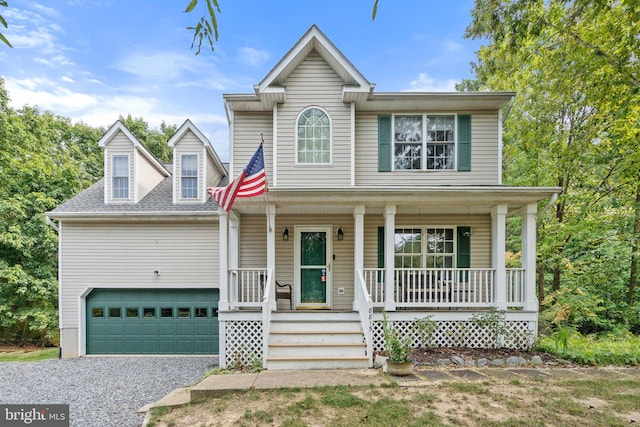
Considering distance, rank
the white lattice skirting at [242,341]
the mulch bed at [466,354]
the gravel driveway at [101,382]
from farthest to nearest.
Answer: the white lattice skirting at [242,341] < the mulch bed at [466,354] < the gravel driveway at [101,382]

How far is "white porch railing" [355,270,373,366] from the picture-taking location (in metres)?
5.94

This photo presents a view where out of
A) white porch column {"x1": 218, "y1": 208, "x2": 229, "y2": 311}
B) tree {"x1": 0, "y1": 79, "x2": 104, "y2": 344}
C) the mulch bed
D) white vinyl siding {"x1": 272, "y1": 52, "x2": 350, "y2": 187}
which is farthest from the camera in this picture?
tree {"x1": 0, "y1": 79, "x2": 104, "y2": 344}

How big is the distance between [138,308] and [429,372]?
26.6ft

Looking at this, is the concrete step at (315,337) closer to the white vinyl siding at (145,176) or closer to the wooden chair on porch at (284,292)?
the wooden chair on porch at (284,292)

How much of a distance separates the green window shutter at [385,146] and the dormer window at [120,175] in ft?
25.1

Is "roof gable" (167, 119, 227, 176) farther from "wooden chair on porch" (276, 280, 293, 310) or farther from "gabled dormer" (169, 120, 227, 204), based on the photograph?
"wooden chair on porch" (276, 280, 293, 310)

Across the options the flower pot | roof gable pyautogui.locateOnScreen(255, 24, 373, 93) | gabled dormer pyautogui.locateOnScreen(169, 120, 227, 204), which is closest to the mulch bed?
the flower pot

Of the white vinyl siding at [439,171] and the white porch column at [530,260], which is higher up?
the white vinyl siding at [439,171]

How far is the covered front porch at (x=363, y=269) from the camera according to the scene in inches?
257

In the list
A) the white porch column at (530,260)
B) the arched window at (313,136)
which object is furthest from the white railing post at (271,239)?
the white porch column at (530,260)

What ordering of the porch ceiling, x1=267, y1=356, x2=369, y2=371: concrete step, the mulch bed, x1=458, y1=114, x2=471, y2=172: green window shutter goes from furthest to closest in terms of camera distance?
x1=458, y1=114, x2=471, y2=172: green window shutter
the porch ceiling
the mulch bed
x1=267, y1=356, x2=369, y2=371: concrete step

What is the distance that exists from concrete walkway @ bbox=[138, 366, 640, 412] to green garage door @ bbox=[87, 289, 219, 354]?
12.4 feet

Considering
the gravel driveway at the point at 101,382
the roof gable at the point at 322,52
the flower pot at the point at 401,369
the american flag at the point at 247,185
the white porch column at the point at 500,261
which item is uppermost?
the roof gable at the point at 322,52

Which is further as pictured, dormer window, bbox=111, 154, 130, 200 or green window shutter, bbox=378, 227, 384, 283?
dormer window, bbox=111, 154, 130, 200
